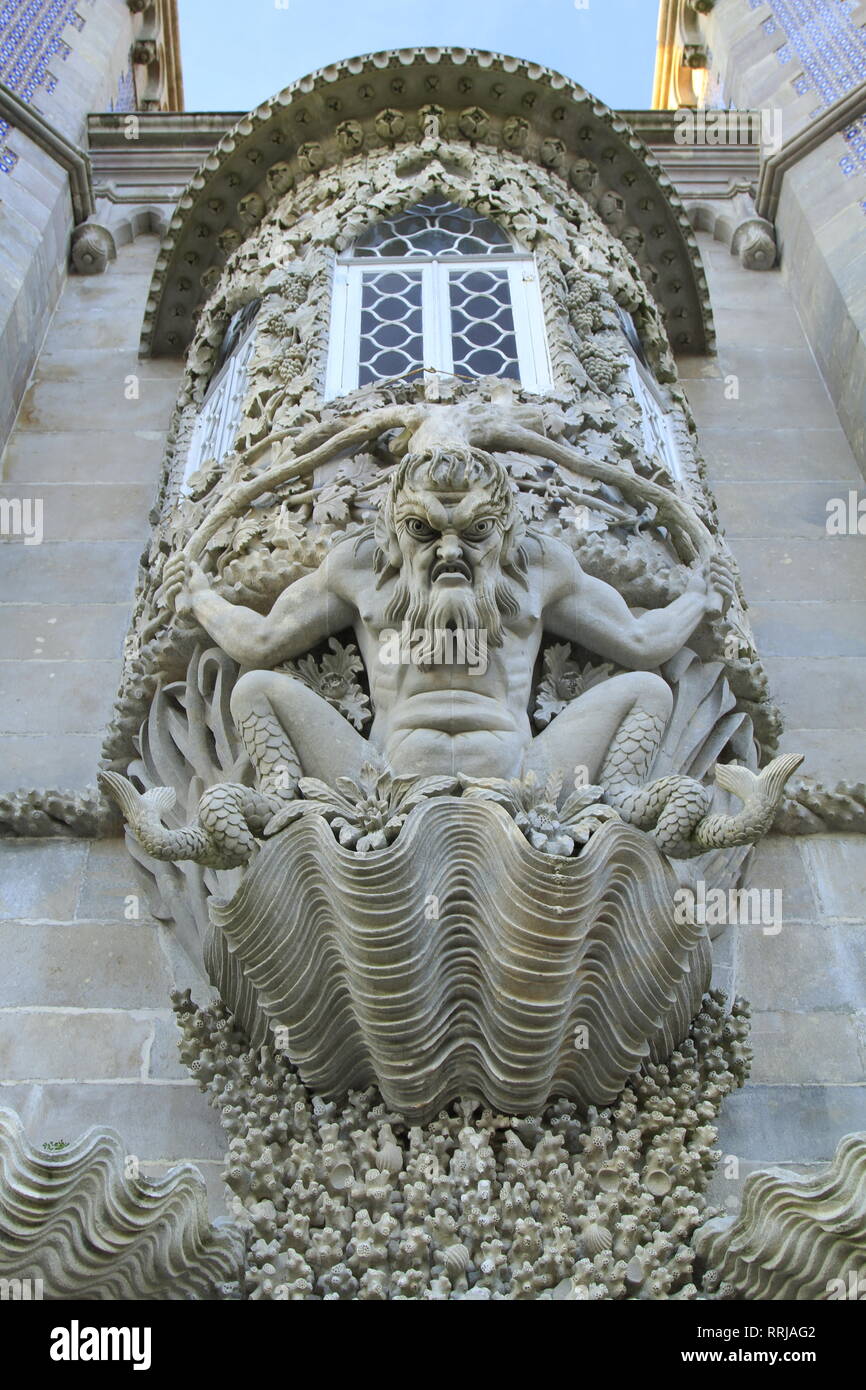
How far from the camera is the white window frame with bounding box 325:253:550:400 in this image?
10125 mm

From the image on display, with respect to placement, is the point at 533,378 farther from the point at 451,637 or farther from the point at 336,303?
the point at 451,637

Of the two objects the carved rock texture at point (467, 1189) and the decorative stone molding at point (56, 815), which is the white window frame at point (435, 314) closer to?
the decorative stone molding at point (56, 815)

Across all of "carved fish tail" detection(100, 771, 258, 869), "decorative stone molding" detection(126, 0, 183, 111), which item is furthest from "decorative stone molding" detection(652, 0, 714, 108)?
"carved fish tail" detection(100, 771, 258, 869)

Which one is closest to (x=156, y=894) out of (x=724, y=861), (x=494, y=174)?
(x=724, y=861)

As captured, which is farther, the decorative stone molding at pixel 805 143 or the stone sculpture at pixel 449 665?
the decorative stone molding at pixel 805 143

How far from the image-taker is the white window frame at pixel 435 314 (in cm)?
1012

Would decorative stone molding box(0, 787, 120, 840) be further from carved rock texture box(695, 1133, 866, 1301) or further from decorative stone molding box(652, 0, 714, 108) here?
decorative stone molding box(652, 0, 714, 108)

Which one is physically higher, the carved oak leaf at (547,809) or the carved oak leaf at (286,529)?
the carved oak leaf at (286,529)

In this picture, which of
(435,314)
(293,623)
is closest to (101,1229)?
(293,623)

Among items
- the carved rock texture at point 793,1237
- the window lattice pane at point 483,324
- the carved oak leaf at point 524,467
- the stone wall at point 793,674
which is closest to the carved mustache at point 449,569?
the carved oak leaf at point 524,467

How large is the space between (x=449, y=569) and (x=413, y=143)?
285 inches

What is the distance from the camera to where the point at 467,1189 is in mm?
5840

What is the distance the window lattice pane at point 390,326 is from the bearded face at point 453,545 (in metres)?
2.70

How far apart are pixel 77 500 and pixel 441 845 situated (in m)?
6.76
